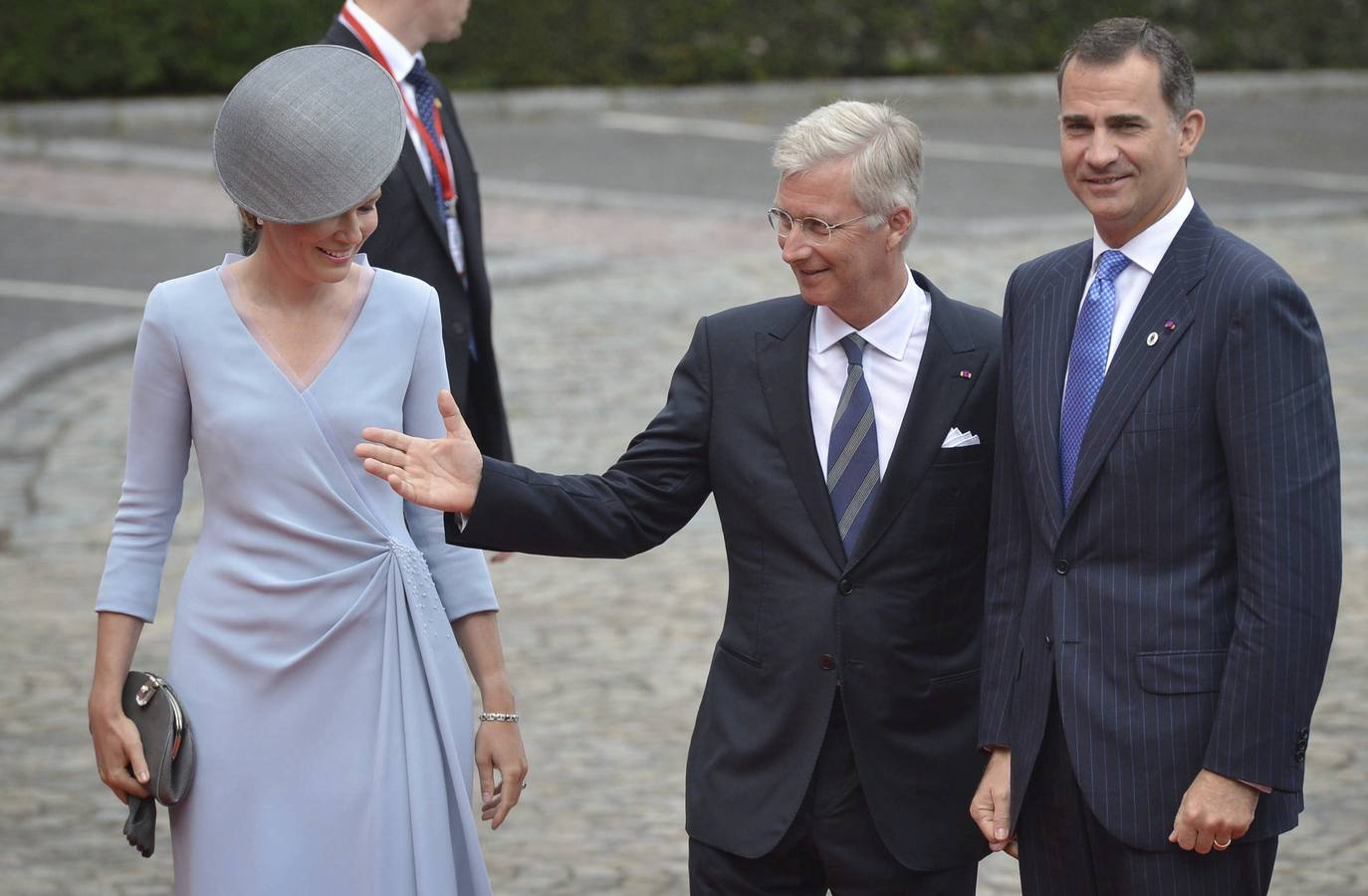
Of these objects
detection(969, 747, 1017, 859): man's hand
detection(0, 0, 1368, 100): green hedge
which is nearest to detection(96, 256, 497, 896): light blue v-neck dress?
detection(969, 747, 1017, 859): man's hand

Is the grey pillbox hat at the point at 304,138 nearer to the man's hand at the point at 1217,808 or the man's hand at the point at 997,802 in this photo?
the man's hand at the point at 997,802

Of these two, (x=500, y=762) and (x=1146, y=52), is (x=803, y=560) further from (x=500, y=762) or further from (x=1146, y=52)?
(x=1146, y=52)

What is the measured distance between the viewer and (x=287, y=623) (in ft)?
10.4

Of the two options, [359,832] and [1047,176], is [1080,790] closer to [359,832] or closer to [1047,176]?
[359,832]

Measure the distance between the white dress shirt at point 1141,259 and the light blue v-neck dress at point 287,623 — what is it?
1205 millimetres

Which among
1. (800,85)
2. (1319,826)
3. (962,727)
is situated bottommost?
(1319,826)

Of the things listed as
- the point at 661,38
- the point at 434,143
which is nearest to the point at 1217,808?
the point at 434,143

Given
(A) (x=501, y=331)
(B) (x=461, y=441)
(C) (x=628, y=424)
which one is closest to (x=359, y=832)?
(B) (x=461, y=441)

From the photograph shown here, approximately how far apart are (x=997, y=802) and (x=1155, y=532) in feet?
1.85

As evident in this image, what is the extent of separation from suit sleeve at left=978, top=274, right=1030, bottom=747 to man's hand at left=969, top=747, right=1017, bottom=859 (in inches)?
1.6

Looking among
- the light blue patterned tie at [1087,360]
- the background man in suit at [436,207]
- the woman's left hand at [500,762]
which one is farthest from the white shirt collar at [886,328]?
the background man in suit at [436,207]

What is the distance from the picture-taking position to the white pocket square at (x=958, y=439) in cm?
342

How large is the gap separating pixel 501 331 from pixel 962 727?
26.8 ft

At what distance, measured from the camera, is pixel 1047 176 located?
15.8m
